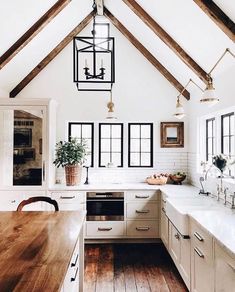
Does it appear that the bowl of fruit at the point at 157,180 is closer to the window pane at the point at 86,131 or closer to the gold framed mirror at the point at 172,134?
the gold framed mirror at the point at 172,134

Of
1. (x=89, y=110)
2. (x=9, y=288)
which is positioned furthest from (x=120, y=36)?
(x=9, y=288)

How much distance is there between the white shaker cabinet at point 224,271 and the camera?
1797 millimetres

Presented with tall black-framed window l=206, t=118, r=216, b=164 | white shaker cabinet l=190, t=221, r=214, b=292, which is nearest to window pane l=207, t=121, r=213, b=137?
tall black-framed window l=206, t=118, r=216, b=164

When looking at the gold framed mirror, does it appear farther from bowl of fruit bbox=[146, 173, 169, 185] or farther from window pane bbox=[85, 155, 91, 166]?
window pane bbox=[85, 155, 91, 166]

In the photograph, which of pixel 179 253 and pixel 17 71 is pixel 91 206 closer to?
pixel 179 253

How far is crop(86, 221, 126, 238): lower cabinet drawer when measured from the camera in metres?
4.46

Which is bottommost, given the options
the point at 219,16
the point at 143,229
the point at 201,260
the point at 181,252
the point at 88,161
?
the point at 143,229

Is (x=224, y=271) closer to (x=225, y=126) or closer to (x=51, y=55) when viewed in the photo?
(x=225, y=126)

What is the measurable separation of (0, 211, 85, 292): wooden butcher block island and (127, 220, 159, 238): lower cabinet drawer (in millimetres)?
2069

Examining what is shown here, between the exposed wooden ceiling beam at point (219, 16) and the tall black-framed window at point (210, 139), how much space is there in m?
1.73

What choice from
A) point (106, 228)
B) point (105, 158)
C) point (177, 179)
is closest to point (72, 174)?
point (105, 158)

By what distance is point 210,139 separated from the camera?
454cm

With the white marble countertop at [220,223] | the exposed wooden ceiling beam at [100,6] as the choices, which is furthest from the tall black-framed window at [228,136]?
the exposed wooden ceiling beam at [100,6]

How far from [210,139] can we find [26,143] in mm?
2965
